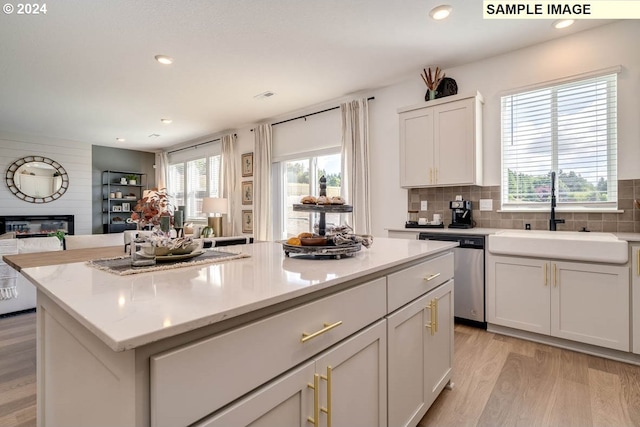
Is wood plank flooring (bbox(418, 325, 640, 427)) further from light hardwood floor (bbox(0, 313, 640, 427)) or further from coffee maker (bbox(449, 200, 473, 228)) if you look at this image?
coffee maker (bbox(449, 200, 473, 228))

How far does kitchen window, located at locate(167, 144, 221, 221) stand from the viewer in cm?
673

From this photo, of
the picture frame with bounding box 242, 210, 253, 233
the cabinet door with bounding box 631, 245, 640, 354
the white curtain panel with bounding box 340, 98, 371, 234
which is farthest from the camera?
the picture frame with bounding box 242, 210, 253, 233

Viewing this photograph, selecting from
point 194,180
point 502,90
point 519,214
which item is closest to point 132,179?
point 194,180

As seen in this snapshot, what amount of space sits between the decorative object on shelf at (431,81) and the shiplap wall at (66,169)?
7344mm

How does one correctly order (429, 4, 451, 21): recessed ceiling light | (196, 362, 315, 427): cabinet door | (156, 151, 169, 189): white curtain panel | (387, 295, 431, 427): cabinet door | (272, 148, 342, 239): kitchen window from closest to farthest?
(196, 362, 315, 427): cabinet door < (387, 295, 431, 427): cabinet door < (429, 4, 451, 21): recessed ceiling light < (272, 148, 342, 239): kitchen window < (156, 151, 169, 189): white curtain panel

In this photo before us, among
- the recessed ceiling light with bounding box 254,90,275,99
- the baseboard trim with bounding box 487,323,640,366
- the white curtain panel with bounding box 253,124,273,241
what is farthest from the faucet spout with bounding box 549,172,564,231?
the white curtain panel with bounding box 253,124,273,241

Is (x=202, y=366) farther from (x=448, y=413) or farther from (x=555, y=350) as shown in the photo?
(x=555, y=350)

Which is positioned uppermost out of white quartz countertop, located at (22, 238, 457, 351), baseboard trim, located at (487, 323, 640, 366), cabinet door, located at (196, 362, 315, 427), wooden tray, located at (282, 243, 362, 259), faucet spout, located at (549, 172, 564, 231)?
faucet spout, located at (549, 172, 564, 231)

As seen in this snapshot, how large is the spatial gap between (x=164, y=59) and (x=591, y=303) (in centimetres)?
438

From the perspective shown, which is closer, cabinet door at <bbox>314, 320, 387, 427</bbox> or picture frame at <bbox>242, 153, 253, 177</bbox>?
cabinet door at <bbox>314, 320, 387, 427</bbox>

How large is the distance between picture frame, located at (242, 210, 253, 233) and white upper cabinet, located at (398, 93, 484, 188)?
10.4 feet

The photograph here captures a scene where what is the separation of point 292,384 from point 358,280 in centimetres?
43

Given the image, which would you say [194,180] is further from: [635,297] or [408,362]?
[635,297]

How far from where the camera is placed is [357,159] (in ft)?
13.8
